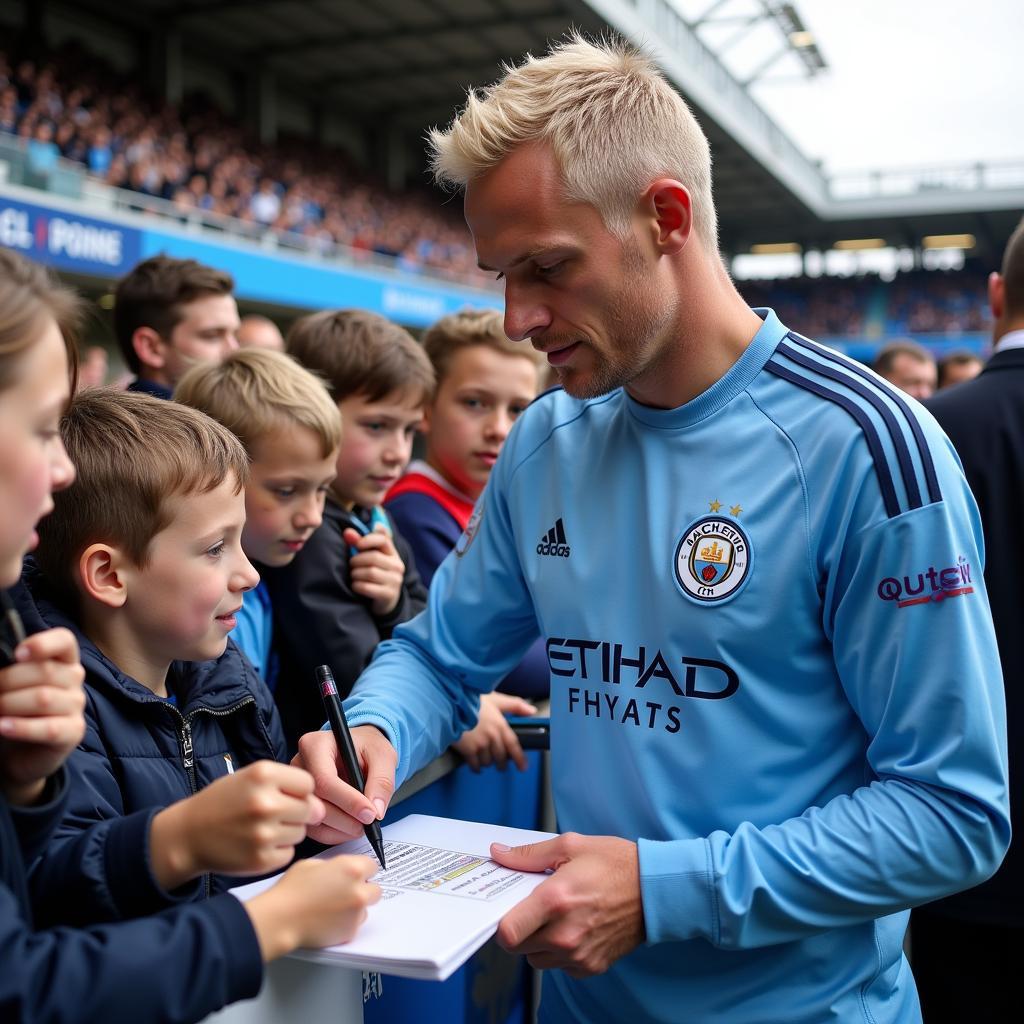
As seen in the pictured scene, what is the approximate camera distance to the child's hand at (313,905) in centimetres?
100

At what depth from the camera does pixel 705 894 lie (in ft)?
4.18

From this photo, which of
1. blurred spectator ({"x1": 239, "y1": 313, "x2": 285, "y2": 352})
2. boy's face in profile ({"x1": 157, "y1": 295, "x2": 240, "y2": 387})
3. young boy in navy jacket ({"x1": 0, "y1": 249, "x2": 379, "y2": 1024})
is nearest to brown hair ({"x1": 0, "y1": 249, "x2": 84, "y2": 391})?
young boy in navy jacket ({"x1": 0, "y1": 249, "x2": 379, "y2": 1024})

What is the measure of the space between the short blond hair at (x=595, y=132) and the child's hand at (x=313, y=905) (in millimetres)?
939

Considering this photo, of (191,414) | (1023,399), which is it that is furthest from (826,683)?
(1023,399)

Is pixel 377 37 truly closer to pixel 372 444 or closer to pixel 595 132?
pixel 372 444

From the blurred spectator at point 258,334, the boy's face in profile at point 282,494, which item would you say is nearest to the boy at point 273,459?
the boy's face in profile at point 282,494

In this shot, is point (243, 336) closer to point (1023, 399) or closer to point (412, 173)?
point (1023, 399)

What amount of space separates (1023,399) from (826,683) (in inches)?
52.9

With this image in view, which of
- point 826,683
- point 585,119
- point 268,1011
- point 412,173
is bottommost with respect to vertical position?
point 268,1011

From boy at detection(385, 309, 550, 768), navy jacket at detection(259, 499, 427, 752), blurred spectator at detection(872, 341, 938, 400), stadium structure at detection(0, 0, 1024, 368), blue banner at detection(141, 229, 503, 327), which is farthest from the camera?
blue banner at detection(141, 229, 503, 327)

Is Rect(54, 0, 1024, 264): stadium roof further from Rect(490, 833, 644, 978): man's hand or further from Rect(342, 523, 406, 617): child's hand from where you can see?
Rect(490, 833, 644, 978): man's hand

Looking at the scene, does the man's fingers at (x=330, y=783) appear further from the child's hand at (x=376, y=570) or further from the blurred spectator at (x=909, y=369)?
the blurred spectator at (x=909, y=369)

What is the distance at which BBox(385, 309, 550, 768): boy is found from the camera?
2861mm

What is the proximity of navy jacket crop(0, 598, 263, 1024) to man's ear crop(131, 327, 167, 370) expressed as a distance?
3.24 meters
